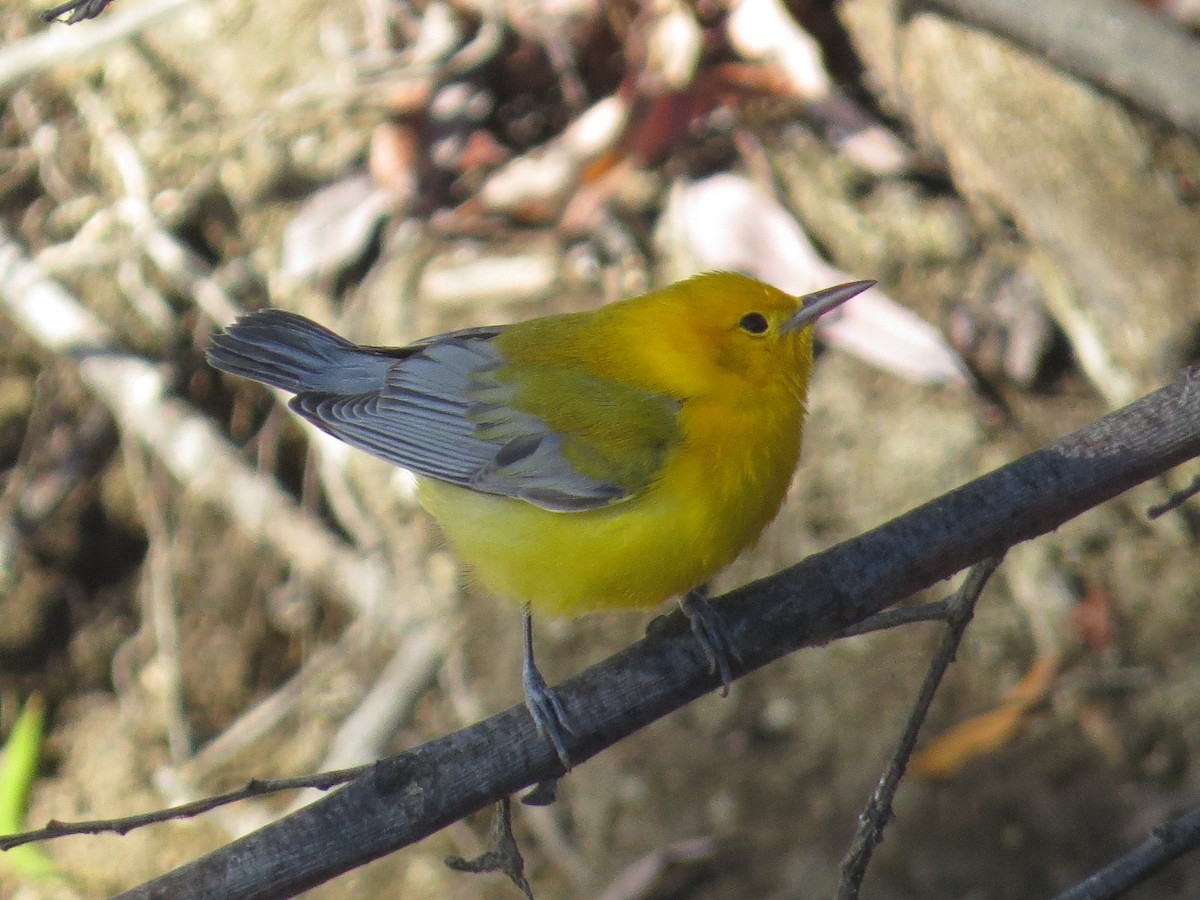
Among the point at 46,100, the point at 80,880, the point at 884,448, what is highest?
A: the point at 46,100

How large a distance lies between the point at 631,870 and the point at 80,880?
2009 millimetres

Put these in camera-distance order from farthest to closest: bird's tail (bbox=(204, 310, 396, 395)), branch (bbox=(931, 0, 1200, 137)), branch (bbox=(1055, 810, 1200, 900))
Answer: branch (bbox=(931, 0, 1200, 137)), bird's tail (bbox=(204, 310, 396, 395)), branch (bbox=(1055, 810, 1200, 900))

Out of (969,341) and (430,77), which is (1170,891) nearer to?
(969,341)

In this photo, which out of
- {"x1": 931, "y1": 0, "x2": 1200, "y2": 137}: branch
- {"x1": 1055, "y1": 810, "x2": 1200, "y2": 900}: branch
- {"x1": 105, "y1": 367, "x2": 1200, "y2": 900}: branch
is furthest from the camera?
{"x1": 931, "y1": 0, "x2": 1200, "y2": 137}: branch

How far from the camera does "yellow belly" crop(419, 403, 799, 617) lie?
115 inches

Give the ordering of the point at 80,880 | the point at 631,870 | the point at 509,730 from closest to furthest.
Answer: the point at 509,730 < the point at 631,870 < the point at 80,880

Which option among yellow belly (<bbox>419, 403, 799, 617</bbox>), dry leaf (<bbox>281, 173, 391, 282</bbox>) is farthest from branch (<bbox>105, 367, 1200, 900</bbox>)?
dry leaf (<bbox>281, 173, 391, 282</bbox>)

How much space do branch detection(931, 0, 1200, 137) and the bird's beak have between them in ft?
5.84

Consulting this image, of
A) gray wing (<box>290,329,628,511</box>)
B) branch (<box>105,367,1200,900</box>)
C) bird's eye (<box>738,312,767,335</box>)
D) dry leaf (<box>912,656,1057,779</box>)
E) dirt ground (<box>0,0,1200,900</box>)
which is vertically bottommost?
dry leaf (<box>912,656,1057,779</box>)

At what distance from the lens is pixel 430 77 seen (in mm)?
5570

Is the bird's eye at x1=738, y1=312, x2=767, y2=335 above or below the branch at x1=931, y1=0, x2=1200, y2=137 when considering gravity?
above

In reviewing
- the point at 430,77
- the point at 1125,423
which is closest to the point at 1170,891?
the point at 1125,423

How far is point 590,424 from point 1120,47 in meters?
2.39

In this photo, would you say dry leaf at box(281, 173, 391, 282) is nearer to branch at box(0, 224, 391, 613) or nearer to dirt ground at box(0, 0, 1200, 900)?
dirt ground at box(0, 0, 1200, 900)
